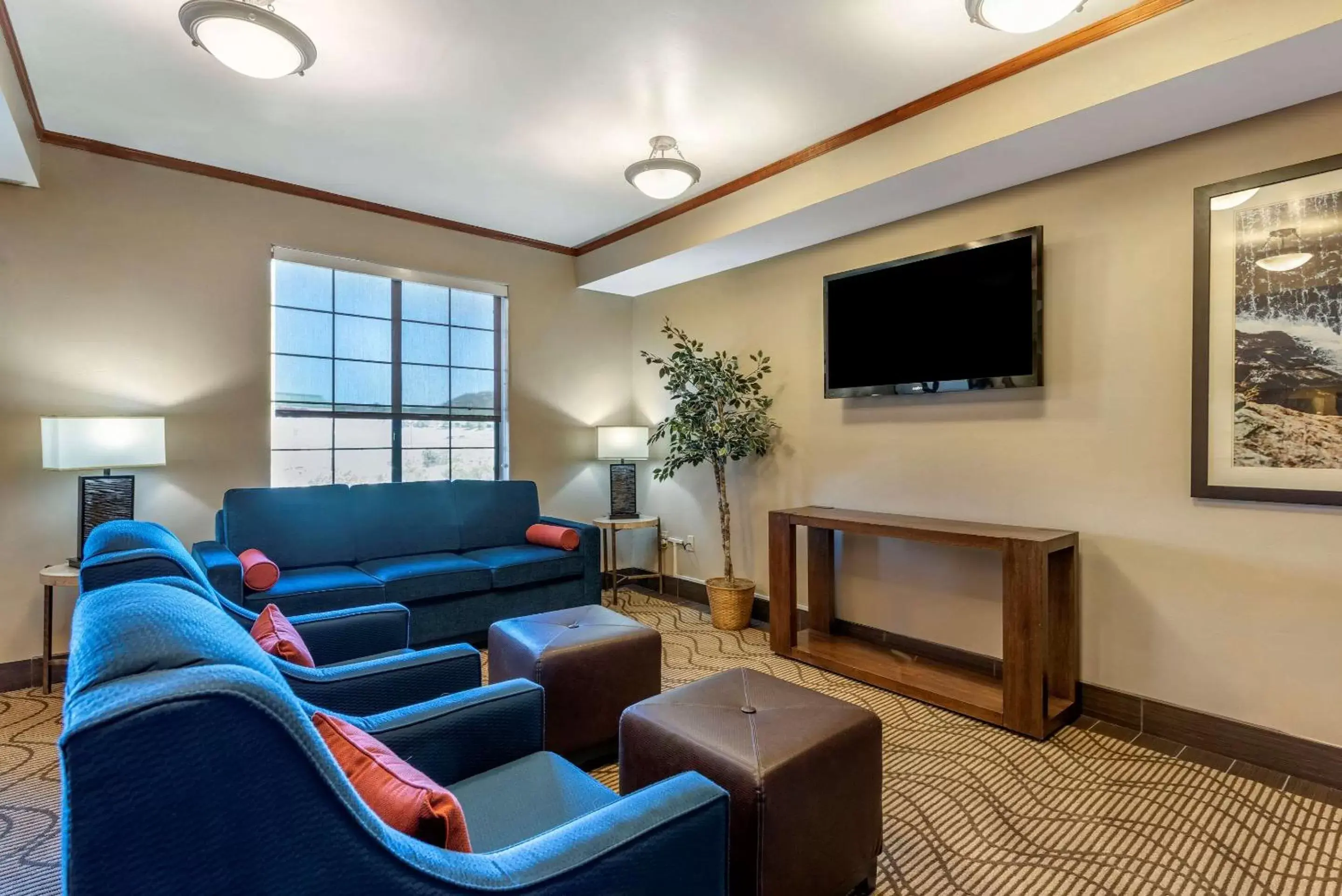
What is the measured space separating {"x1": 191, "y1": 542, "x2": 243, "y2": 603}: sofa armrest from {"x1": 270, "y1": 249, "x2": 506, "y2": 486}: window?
40.6 inches

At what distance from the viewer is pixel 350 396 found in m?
4.38

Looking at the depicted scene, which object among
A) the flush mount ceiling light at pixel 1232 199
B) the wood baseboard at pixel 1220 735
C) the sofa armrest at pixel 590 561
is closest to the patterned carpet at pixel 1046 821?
the wood baseboard at pixel 1220 735

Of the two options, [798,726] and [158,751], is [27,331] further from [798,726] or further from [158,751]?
[798,726]

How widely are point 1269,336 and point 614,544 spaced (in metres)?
3.83

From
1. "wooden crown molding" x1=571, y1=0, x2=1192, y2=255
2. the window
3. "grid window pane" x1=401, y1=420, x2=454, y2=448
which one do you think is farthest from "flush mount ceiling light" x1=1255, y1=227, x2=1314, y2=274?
"grid window pane" x1=401, y1=420, x2=454, y2=448

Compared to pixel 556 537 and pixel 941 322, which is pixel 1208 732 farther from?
pixel 556 537

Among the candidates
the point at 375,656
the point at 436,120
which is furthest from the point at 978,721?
the point at 436,120

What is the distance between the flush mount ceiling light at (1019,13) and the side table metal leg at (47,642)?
4.46m

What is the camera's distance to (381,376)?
14.8ft

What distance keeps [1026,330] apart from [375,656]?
3.15 m

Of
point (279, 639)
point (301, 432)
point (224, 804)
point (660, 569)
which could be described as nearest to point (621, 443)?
point (660, 569)

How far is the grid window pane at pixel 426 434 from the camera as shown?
4621 millimetres

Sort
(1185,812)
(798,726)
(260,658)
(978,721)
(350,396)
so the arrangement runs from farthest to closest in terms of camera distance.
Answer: (350,396), (978,721), (1185,812), (798,726), (260,658)

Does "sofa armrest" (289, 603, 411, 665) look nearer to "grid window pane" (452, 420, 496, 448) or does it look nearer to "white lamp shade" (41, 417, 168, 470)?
"white lamp shade" (41, 417, 168, 470)
